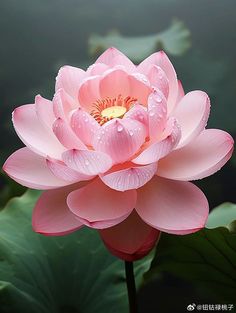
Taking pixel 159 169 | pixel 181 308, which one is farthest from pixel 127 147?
pixel 181 308

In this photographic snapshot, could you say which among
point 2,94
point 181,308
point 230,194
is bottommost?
point 181,308

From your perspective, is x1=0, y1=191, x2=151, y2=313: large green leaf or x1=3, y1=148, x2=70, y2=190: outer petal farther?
x1=0, y1=191, x2=151, y2=313: large green leaf

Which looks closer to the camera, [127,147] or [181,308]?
[127,147]

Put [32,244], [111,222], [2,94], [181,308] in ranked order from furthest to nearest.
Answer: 1. [2,94]
2. [181,308]
3. [32,244]
4. [111,222]

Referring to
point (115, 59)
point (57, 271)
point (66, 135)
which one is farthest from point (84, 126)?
point (57, 271)

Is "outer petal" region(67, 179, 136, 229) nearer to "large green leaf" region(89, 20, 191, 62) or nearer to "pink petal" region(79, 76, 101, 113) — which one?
"pink petal" region(79, 76, 101, 113)

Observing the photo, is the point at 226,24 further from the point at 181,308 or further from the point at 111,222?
the point at 111,222

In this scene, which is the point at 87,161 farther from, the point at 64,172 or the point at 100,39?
the point at 100,39

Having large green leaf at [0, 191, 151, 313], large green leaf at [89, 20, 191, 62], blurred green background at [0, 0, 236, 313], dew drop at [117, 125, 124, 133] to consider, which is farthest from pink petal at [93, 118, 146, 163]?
blurred green background at [0, 0, 236, 313]
